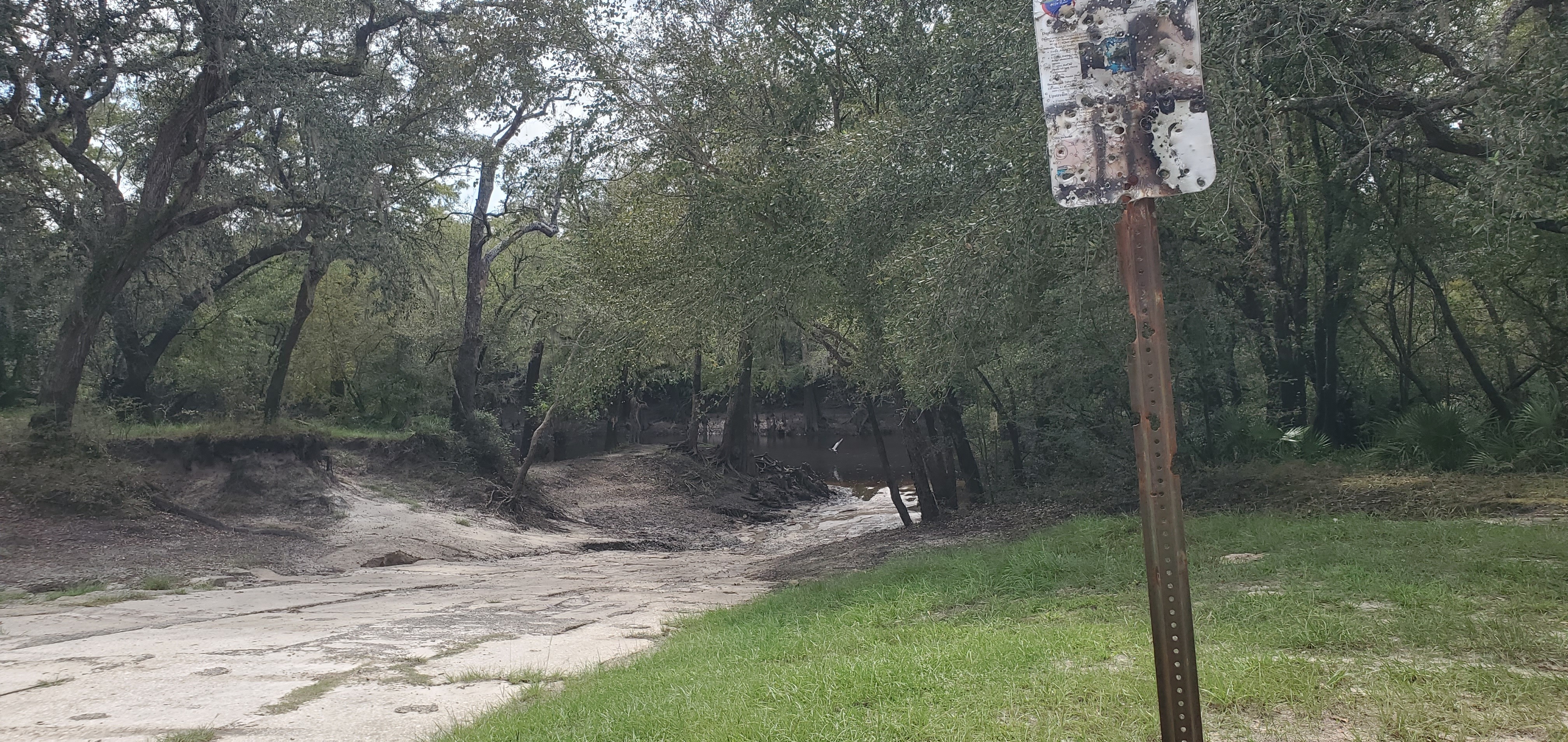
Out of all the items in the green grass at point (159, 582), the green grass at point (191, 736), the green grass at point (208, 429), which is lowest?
the green grass at point (159, 582)

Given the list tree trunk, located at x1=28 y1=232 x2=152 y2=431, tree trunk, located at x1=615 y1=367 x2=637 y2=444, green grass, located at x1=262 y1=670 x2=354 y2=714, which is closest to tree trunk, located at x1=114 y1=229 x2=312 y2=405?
tree trunk, located at x1=28 y1=232 x2=152 y2=431

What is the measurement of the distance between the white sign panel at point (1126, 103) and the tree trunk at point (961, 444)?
491 inches

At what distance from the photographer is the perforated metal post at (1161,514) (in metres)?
2.92

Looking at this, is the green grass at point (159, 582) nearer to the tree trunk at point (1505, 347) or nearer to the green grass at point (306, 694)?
the green grass at point (306, 694)

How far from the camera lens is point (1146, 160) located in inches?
122

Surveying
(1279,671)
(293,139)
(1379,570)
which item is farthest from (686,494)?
(1279,671)

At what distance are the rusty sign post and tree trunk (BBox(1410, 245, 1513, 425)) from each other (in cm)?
1338

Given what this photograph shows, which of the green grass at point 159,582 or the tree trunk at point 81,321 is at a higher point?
the tree trunk at point 81,321

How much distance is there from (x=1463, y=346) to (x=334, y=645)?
15561 mm

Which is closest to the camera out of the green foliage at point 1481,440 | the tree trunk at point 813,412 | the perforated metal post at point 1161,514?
the perforated metal post at point 1161,514

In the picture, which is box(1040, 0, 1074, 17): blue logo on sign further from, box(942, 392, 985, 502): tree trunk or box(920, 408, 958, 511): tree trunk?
box(920, 408, 958, 511): tree trunk

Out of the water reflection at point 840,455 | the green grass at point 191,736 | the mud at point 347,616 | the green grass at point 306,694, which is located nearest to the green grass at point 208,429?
the mud at point 347,616

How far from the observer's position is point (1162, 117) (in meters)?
3.10

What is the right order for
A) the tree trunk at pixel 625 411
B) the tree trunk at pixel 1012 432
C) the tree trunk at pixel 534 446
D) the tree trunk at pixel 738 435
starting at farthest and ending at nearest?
the tree trunk at pixel 625 411 → the tree trunk at pixel 738 435 → the tree trunk at pixel 534 446 → the tree trunk at pixel 1012 432
